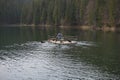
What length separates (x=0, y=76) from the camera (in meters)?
43.9

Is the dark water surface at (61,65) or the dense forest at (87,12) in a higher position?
the dense forest at (87,12)

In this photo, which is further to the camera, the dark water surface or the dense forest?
the dense forest

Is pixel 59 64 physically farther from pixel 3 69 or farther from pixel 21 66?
pixel 3 69

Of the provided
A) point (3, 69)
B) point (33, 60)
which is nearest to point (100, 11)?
point (33, 60)

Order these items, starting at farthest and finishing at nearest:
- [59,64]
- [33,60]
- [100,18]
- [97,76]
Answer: [100,18] < [33,60] < [59,64] < [97,76]

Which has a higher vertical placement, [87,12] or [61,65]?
[87,12]

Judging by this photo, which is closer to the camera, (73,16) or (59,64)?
(59,64)

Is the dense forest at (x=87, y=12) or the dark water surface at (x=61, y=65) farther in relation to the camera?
the dense forest at (x=87, y=12)

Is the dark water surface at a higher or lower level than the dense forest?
lower

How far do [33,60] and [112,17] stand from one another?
3356 inches

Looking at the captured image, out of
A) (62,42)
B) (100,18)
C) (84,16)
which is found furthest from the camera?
(84,16)

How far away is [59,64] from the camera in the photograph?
174 feet

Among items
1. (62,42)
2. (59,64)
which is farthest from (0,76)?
(62,42)

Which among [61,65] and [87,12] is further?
[87,12]
